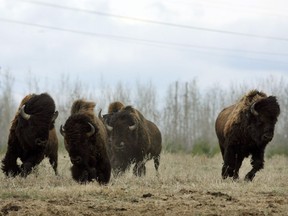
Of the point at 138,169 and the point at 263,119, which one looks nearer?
the point at 263,119

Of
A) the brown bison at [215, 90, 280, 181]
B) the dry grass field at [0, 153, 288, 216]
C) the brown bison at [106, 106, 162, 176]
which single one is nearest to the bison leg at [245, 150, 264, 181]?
the brown bison at [215, 90, 280, 181]

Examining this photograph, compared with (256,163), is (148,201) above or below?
below

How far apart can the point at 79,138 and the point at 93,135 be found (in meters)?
0.44

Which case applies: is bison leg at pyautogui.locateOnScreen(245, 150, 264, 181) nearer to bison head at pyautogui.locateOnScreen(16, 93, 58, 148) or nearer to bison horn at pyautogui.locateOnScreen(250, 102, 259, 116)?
bison horn at pyautogui.locateOnScreen(250, 102, 259, 116)

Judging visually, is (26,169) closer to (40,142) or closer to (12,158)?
(12,158)

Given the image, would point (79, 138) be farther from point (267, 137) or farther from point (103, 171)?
point (267, 137)

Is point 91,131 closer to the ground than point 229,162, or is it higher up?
higher up

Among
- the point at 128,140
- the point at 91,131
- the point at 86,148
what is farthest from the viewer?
the point at 128,140

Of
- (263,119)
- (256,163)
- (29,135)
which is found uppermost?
(263,119)

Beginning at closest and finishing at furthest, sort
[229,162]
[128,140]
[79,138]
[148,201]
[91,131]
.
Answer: [148,201], [79,138], [91,131], [229,162], [128,140]

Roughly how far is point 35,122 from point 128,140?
12.3 feet

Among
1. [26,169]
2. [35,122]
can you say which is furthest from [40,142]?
→ [26,169]

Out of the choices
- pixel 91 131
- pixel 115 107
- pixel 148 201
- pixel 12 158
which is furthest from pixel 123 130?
pixel 148 201

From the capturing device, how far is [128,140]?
17672 millimetres
